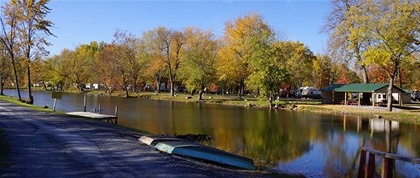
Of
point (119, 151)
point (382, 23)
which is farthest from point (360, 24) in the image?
point (119, 151)

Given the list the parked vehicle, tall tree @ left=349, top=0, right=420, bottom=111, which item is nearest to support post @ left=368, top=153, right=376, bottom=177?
tall tree @ left=349, top=0, right=420, bottom=111

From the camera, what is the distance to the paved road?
8344 millimetres

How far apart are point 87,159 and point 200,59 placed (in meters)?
50.0

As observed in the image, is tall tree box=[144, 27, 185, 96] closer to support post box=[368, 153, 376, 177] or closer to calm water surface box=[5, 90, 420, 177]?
calm water surface box=[5, 90, 420, 177]

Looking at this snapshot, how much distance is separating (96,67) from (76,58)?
12556 mm

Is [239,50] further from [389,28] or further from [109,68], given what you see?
[109,68]

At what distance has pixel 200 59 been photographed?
5891 cm

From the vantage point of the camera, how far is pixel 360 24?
38562 mm

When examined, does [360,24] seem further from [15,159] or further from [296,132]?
[15,159]

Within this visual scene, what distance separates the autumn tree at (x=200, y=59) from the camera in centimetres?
5788

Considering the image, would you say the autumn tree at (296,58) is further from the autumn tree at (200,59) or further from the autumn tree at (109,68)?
the autumn tree at (109,68)

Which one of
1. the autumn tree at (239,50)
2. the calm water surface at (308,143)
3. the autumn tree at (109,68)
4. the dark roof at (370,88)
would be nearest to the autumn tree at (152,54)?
the autumn tree at (109,68)

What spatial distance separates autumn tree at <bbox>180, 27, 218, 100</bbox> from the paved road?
43915 mm

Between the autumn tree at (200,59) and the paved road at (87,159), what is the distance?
4392cm
